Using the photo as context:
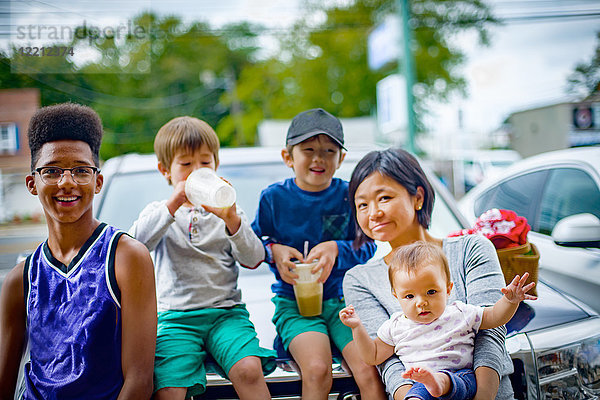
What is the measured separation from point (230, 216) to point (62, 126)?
0.70 metres

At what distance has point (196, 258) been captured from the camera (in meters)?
2.29

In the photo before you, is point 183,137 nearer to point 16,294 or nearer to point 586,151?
point 16,294

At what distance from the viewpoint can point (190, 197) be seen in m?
2.10

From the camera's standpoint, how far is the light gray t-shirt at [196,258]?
2.24m

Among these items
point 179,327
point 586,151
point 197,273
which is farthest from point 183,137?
point 586,151

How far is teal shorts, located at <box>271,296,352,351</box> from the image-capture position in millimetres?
2168

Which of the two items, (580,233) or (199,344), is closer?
(199,344)

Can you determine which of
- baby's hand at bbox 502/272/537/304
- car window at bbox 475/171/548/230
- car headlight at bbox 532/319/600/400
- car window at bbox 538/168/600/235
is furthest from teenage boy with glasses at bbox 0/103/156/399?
car window at bbox 475/171/548/230

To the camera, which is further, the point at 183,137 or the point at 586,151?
the point at 586,151

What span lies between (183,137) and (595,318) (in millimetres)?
1854

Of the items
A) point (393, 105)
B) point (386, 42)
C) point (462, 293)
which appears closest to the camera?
point (462, 293)

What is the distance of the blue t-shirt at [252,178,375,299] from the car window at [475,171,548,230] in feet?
6.51

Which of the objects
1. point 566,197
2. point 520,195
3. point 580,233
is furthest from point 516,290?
point 520,195

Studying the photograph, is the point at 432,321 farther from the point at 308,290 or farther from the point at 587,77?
the point at 587,77
